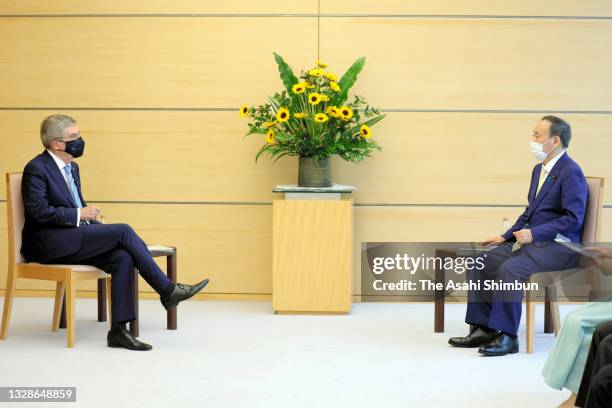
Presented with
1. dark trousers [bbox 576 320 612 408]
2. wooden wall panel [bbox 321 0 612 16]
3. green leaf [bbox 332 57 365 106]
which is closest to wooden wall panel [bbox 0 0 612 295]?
wooden wall panel [bbox 321 0 612 16]

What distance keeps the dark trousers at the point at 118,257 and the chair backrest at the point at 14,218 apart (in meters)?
0.26

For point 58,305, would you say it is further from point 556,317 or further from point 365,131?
point 556,317

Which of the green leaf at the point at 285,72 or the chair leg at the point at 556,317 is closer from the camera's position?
the chair leg at the point at 556,317

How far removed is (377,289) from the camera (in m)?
6.79

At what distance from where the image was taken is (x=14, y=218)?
5.15m

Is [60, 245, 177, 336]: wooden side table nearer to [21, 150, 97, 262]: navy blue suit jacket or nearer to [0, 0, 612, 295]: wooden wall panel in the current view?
[21, 150, 97, 262]: navy blue suit jacket

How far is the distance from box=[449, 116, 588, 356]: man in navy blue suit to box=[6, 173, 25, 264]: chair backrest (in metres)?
2.41

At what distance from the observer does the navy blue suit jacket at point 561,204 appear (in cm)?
505

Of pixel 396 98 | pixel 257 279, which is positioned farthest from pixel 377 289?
pixel 396 98

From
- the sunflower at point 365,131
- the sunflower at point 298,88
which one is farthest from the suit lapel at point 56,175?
the sunflower at point 365,131

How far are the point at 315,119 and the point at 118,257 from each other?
164cm

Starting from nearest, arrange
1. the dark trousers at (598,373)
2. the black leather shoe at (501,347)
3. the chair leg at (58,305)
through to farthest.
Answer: the dark trousers at (598,373) → the black leather shoe at (501,347) → the chair leg at (58,305)

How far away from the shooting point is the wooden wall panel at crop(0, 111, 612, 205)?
6.66 metres

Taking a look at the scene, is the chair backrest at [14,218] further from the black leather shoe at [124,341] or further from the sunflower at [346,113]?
the sunflower at [346,113]
